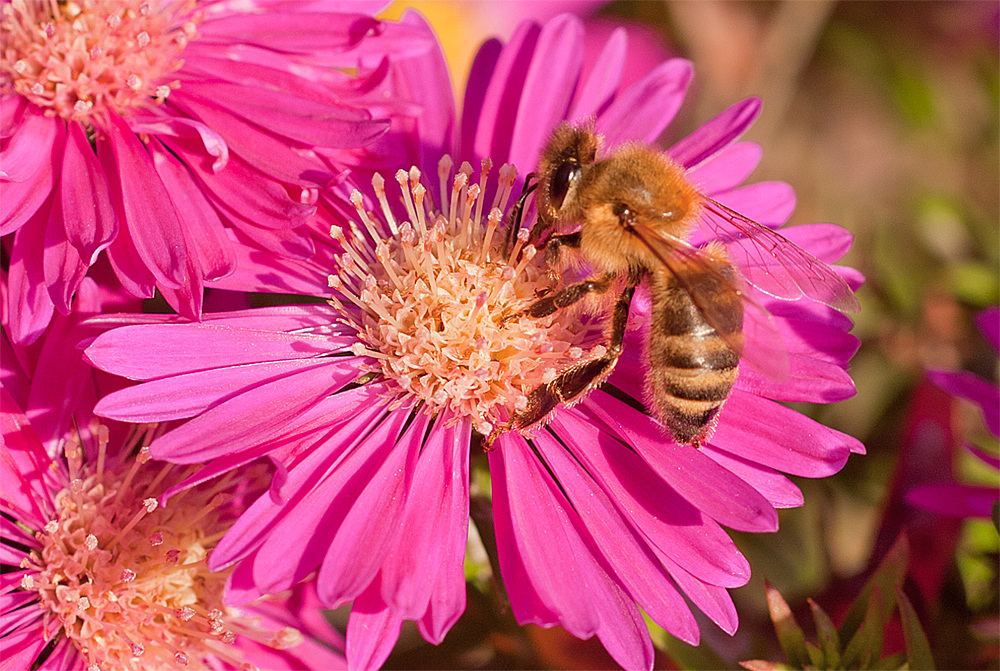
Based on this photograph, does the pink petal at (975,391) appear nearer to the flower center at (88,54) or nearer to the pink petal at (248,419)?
the pink petal at (248,419)

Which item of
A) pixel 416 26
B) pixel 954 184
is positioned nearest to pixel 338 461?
pixel 416 26

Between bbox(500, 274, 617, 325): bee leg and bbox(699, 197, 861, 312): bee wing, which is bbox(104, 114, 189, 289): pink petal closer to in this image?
bbox(500, 274, 617, 325): bee leg

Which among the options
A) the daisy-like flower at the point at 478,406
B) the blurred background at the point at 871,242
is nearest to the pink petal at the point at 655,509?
→ the daisy-like flower at the point at 478,406

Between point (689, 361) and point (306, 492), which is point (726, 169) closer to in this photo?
point (689, 361)

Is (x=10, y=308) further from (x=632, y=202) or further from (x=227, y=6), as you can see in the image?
(x=632, y=202)

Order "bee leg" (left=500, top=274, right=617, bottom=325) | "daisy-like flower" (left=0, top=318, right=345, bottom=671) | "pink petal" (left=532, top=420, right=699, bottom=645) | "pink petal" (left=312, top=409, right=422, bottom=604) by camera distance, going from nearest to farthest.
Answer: "pink petal" (left=312, top=409, right=422, bottom=604)
"pink petal" (left=532, top=420, right=699, bottom=645)
"daisy-like flower" (left=0, top=318, right=345, bottom=671)
"bee leg" (left=500, top=274, right=617, bottom=325)

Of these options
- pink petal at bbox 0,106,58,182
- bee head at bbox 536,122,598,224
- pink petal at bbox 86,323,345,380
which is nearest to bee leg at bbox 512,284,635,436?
bee head at bbox 536,122,598,224
